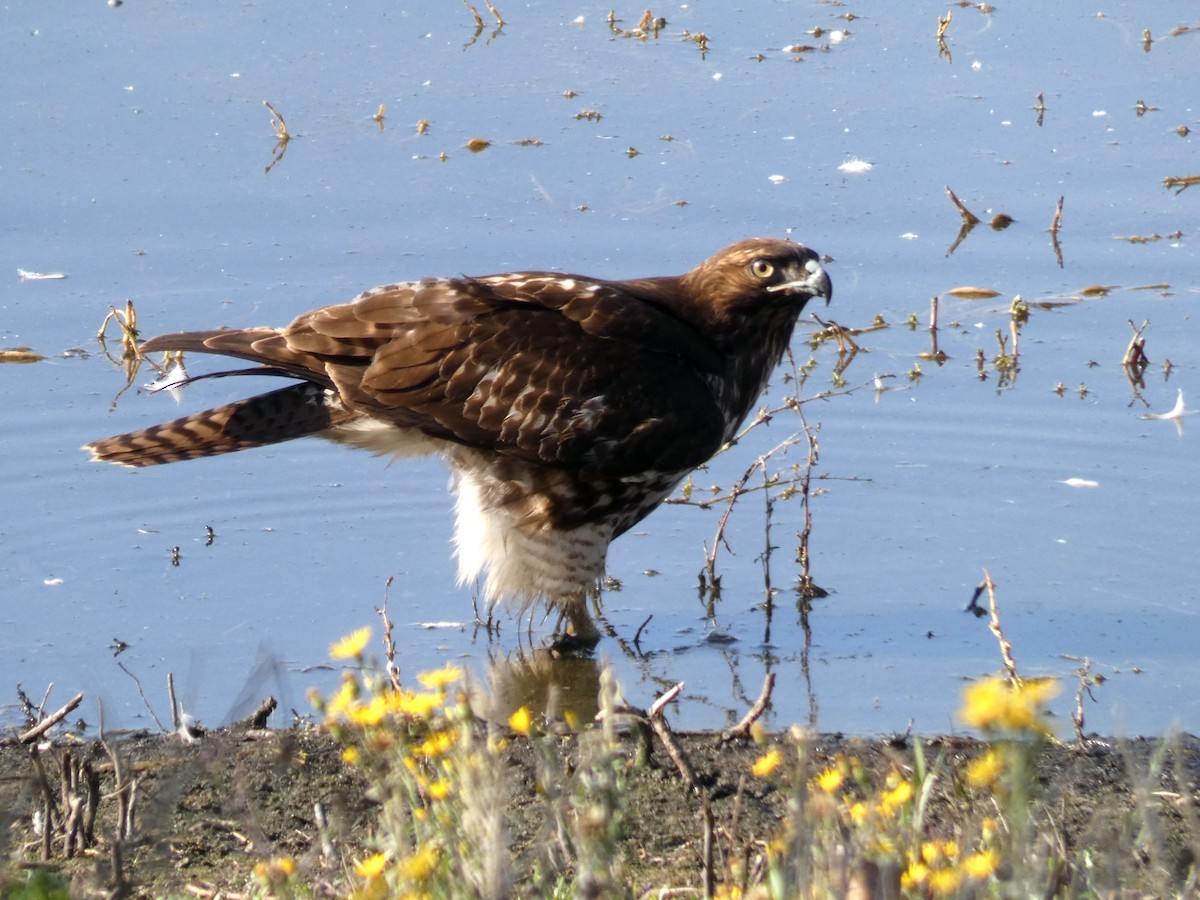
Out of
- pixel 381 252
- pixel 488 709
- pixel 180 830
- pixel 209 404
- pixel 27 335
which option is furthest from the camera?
pixel 381 252

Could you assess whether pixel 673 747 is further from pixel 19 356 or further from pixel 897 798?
pixel 19 356

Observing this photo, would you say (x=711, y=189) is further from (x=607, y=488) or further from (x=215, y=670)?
(x=215, y=670)

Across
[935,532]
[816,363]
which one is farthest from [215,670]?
[816,363]

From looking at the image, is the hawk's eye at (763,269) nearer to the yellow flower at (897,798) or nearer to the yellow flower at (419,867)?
the yellow flower at (897,798)

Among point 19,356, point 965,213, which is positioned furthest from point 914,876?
point 965,213

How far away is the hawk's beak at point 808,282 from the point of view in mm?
5832

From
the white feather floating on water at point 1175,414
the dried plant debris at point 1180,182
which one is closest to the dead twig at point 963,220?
the dried plant debris at point 1180,182

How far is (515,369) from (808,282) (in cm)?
97

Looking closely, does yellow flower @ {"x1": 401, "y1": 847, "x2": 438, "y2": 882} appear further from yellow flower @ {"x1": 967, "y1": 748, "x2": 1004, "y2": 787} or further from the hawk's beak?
the hawk's beak

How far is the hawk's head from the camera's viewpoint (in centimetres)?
601

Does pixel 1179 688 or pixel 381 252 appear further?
pixel 381 252

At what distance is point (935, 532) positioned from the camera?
650 cm

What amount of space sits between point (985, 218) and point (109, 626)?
4728mm

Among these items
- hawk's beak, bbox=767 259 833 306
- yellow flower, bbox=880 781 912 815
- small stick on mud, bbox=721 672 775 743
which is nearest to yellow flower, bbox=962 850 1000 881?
yellow flower, bbox=880 781 912 815
